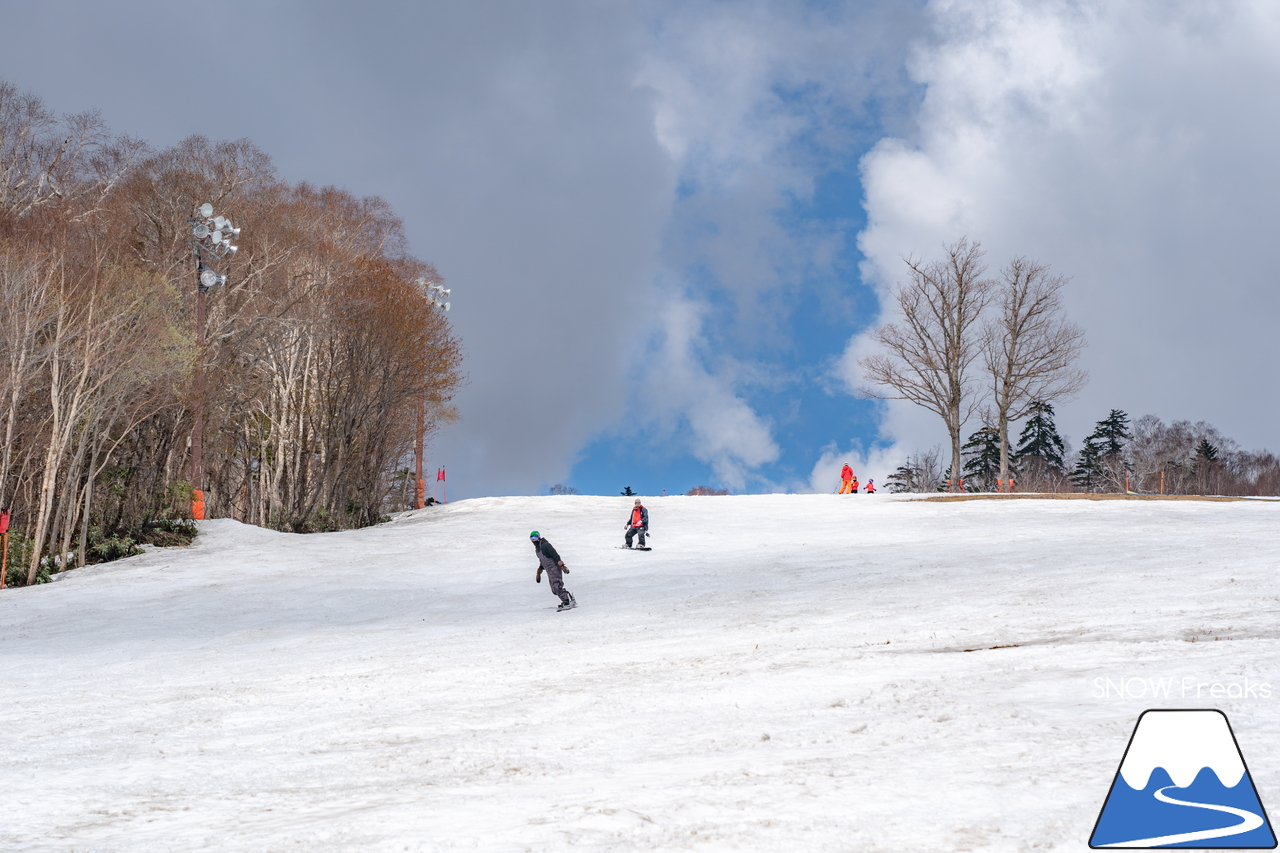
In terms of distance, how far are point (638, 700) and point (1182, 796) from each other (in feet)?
15.3

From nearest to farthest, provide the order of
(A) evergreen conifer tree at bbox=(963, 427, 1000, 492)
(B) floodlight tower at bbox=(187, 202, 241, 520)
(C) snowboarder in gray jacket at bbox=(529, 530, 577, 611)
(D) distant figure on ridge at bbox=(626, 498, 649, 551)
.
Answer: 1. (C) snowboarder in gray jacket at bbox=(529, 530, 577, 611)
2. (D) distant figure on ridge at bbox=(626, 498, 649, 551)
3. (B) floodlight tower at bbox=(187, 202, 241, 520)
4. (A) evergreen conifer tree at bbox=(963, 427, 1000, 492)

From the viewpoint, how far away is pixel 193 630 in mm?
15203

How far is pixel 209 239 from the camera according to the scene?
87.4 ft

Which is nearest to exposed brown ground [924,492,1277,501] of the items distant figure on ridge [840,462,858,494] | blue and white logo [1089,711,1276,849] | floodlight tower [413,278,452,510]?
distant figure on ridge [840,462,858,494]

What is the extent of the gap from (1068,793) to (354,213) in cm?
4710

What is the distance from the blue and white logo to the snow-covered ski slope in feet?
0.66

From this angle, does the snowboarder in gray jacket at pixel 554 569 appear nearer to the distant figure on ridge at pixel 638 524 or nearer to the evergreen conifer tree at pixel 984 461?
the distant figure on ridge at pixel 638 524

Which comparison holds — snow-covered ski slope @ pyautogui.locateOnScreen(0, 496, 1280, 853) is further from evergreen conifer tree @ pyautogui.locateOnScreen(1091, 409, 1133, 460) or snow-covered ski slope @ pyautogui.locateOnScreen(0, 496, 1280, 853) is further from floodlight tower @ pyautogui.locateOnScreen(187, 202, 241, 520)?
evergreen conifer tree @ pyautogui.locateOnScreen(1091, 409, 1133, 460)

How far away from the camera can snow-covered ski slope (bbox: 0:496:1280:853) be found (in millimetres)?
5043

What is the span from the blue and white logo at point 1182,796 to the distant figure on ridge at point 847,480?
3775 centimetres

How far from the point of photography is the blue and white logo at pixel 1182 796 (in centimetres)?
423

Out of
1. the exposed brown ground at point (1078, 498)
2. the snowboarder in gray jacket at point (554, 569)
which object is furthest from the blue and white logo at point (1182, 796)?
the exposed brown ground at point (1078, 498)

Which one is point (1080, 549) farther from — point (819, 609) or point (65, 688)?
point (65, 688)

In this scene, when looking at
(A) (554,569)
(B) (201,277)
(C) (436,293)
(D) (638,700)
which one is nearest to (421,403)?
(C) (436,293)
